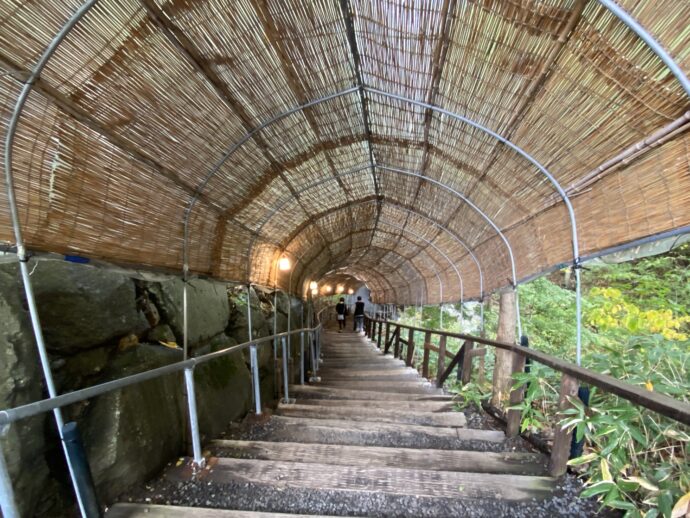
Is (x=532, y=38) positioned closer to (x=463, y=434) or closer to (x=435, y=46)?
(x=435, y=46)

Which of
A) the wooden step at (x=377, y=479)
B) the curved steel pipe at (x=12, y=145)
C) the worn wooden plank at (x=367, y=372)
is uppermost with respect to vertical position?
the curved steel pipe at (x=12, y=145)

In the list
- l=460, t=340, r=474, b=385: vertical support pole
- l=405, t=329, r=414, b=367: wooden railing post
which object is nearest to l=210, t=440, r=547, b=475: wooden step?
l=460, t=340, r=474, b=385: vertical support pole

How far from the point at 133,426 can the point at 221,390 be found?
1.23m

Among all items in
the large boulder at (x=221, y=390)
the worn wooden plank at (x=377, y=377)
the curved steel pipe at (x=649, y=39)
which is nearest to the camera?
the curved steel pipe at (x=649, y=39)

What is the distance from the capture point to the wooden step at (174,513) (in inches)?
59.9

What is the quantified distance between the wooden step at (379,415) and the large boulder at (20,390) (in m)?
2.25

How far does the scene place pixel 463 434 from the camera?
8.86ft

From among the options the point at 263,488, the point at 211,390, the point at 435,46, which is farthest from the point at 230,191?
the point at 263,488

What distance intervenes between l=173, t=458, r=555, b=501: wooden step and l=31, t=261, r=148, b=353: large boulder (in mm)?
960

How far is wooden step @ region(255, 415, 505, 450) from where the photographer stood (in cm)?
261

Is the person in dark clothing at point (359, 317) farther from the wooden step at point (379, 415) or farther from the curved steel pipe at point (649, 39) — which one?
the curved steel pipe at point (649, 39)

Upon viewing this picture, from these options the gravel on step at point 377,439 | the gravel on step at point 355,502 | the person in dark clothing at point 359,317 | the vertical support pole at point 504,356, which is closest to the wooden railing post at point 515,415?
the gravel on step at point 377,439

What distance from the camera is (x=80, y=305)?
1.77m

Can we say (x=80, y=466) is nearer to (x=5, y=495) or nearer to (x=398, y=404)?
(x=5, y=495)
